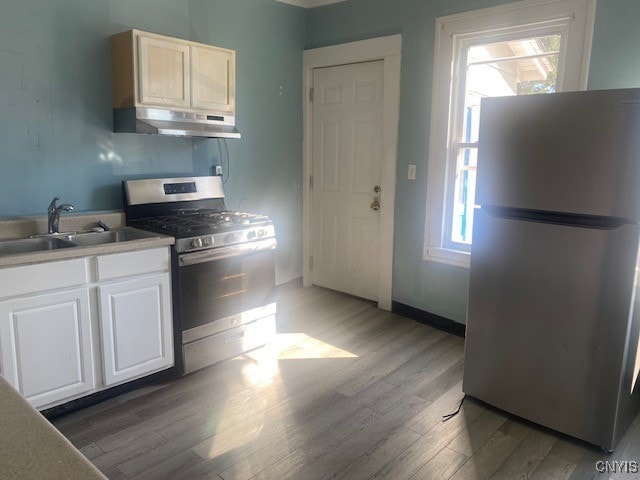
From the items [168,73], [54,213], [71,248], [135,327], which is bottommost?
[135,327]

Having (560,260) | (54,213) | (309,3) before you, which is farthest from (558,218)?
(309,3)

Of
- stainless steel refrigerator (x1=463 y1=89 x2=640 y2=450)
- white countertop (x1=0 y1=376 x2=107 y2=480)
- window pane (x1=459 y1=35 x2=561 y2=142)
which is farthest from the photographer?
window pane (x1=459 y1=35 x2=561 y2=142)

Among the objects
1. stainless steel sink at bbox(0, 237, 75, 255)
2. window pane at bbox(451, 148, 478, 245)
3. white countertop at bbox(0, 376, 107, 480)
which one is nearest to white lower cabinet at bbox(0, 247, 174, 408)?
stainless steel sink at bbox(0, 237, 75, 255)

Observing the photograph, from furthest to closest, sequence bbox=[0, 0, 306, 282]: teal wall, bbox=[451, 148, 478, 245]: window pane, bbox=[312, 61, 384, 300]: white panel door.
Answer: bbox=[312, 61, 384, 300]: white panel door
bbox=[451, 148, 478, 245]: window pane
bbox=[0, 0, 306, 282]: teal wall

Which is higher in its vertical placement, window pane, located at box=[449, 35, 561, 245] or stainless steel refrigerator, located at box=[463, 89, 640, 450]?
window pane, located at box=[449, 35, 561, 245]

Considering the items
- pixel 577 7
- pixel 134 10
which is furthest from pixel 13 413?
pixel 577 7

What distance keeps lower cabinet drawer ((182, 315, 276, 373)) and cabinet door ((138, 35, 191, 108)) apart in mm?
1504

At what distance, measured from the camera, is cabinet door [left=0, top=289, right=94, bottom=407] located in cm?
225

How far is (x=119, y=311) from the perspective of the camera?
2.60m

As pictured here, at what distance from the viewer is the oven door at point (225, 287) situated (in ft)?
9.39

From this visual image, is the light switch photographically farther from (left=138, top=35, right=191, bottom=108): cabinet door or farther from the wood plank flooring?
(left=138, top=35, right=191, bottom=108): cabinet door

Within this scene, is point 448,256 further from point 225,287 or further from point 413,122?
point 225,287

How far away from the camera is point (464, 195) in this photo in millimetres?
3605

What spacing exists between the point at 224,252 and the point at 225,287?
0.23 m
